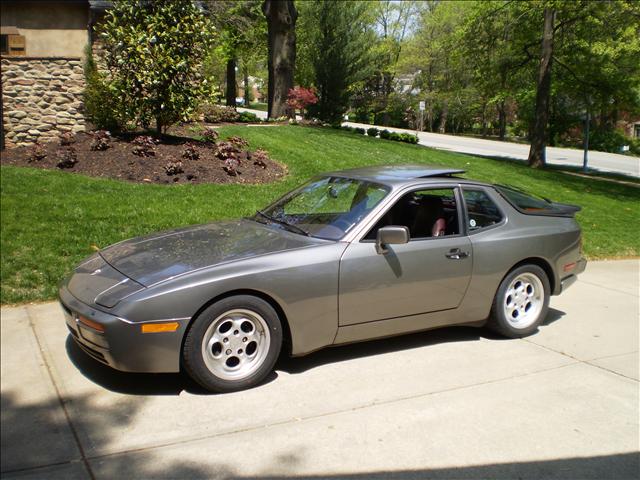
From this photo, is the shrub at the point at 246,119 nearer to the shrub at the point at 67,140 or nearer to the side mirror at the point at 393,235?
the shrub at the point at 67,140

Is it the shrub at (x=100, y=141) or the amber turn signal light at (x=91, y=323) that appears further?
the shrub at (x=100, y=141)

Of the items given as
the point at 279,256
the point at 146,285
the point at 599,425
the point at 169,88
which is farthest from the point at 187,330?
the point at 169,88

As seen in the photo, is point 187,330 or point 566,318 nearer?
point 187,330

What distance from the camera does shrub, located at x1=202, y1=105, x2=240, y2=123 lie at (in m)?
18.0

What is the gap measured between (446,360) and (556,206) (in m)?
2.16

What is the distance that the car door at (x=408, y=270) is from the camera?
462 cm

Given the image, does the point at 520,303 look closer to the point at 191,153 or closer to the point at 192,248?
the point at 192,248

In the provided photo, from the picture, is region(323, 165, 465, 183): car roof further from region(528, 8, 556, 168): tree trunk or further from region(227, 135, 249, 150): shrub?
region(528, 8, 556, 168): tree trunk

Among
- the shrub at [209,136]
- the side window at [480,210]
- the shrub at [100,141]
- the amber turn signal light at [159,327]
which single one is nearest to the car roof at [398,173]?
the side window at [480,210]

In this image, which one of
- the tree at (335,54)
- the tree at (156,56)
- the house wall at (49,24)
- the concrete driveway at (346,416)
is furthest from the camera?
the tree at (335,54)

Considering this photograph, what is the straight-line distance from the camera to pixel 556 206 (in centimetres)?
616

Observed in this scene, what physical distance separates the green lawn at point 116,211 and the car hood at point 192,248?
166 cm

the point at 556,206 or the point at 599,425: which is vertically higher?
the point at 556,206

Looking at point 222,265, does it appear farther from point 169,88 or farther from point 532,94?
point 532,94
